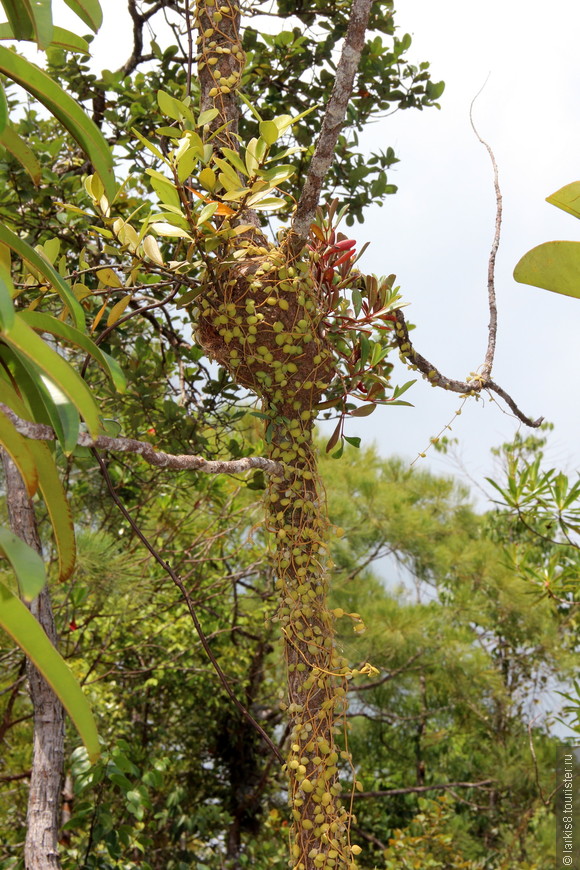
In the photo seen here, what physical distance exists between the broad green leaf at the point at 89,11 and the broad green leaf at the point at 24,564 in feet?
1.69

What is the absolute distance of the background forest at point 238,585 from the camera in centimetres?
158

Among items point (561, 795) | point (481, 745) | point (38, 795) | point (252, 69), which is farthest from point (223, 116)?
point (481, 745)

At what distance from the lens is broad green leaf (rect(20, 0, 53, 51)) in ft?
2.00

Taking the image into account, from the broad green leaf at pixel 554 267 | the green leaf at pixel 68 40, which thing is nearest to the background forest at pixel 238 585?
the green leaf at pixel 68 40

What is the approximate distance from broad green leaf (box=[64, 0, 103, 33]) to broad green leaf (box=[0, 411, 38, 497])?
1.34 ft

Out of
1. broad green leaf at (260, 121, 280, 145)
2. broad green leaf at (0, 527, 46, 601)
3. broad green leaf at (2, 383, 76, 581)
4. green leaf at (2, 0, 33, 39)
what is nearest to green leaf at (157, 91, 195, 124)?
broad green leaf at (260, 121, 280, 145)

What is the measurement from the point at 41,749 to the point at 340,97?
45.3 inches

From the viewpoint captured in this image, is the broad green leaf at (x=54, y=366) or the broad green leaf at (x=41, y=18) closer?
the broad green leaf at (x=54, y=366)

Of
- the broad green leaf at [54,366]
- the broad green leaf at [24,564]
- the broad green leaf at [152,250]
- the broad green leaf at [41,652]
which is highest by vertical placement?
the broad green leaf at [152,250]

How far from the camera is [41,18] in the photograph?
61cm

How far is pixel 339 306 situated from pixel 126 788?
1.14 meters

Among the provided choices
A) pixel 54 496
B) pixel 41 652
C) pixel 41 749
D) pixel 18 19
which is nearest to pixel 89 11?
pixel 18 19

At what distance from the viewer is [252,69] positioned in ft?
5.35

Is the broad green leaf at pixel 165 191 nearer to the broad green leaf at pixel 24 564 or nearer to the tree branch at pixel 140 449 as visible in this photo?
the tree branch at pixel 140 449
